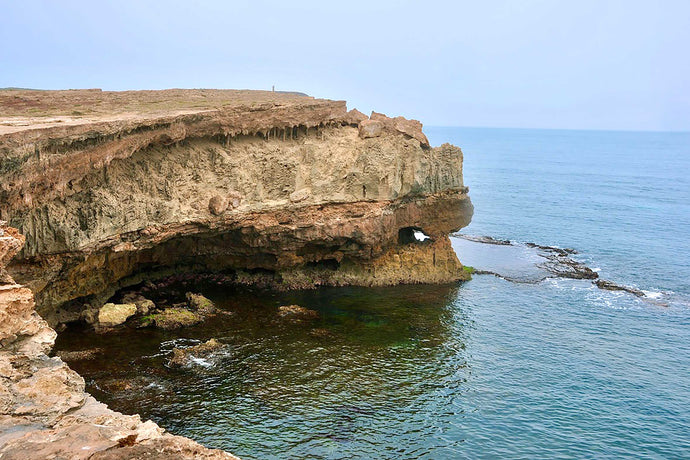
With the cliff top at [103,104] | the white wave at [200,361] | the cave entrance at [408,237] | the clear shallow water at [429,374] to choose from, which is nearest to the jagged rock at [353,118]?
the cliff top at [103,104]

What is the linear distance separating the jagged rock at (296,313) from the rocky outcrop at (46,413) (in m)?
24.9

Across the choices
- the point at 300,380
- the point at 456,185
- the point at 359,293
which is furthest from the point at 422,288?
the point at 300,380

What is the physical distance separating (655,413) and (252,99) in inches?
1481

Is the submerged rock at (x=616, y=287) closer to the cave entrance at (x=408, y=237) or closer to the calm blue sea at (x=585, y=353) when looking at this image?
the calm blue sea at (x=585, y=353)

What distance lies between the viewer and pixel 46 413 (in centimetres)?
1591

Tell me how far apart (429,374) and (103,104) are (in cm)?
3041

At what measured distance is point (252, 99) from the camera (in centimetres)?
4862

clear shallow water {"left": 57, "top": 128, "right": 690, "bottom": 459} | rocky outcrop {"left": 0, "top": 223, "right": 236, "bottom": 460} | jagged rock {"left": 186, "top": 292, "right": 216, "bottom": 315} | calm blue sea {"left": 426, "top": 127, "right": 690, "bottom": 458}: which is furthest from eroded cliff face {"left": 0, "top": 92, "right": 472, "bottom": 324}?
rocky outcrop {"left": 0, "top": 223, "right": 236, "bottom": 460}

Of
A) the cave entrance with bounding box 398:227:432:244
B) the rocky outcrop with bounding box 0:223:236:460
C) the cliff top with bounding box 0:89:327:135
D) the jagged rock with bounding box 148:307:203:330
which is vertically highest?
the cliff top with bounding box 0:89:327:135

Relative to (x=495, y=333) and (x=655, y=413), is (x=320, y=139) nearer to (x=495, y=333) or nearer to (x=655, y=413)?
(x=495, y=333)

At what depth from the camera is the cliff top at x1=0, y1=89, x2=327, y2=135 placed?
113 ft

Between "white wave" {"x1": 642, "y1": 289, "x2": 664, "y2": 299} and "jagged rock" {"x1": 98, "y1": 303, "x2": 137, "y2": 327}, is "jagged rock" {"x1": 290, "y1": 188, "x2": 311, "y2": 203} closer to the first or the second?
"jagged rock" {"x1": 98, "y1": 303, "x2": 137, "y2": 327}

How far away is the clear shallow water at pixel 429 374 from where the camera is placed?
28.8 m

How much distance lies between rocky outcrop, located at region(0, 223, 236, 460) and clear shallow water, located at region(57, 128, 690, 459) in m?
10.9
